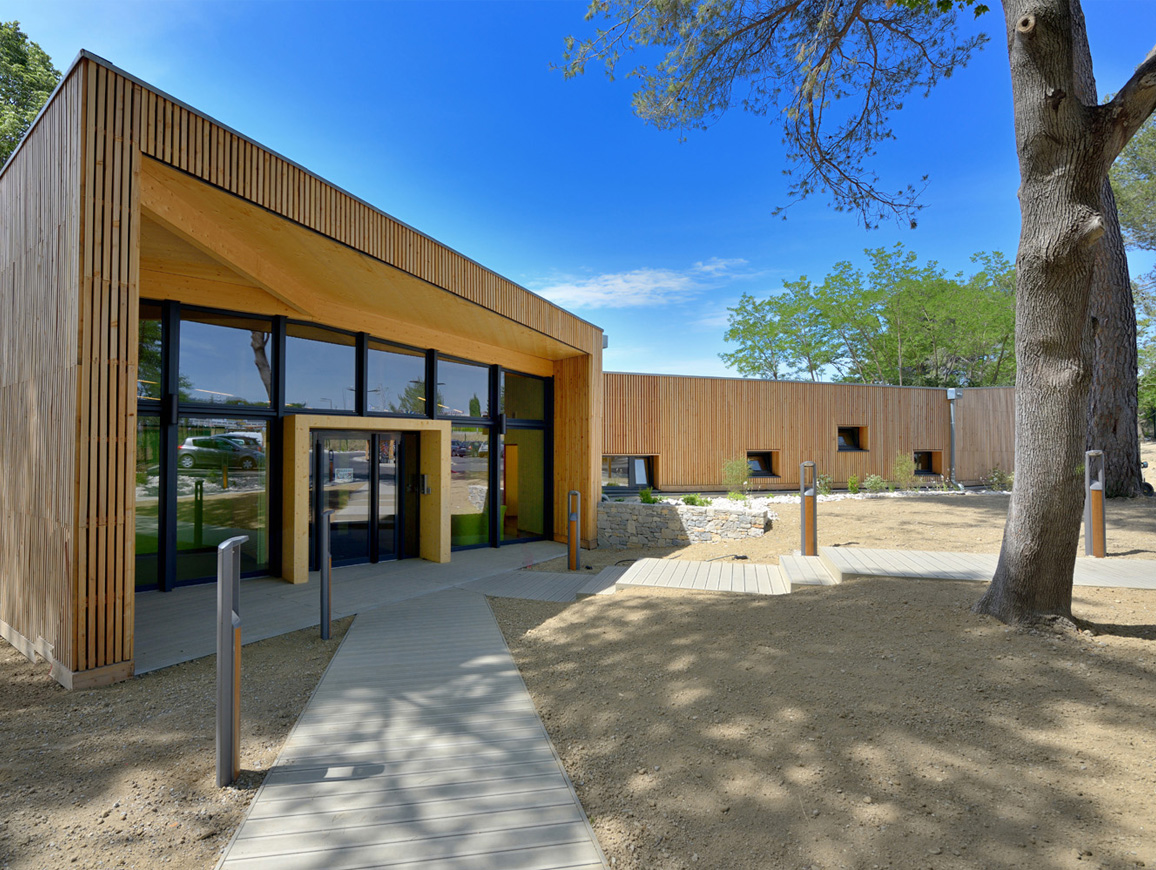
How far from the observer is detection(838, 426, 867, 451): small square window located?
57.4 ft

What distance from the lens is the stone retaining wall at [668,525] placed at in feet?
31.4

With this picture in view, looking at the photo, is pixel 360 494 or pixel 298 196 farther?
pixel 360 494

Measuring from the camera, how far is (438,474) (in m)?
7.79

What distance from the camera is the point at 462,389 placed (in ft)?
28.2

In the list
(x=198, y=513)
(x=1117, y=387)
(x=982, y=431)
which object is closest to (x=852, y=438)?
(x=982, y=431)

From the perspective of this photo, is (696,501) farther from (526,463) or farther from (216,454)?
(216,454)

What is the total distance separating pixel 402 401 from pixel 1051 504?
23.5ft

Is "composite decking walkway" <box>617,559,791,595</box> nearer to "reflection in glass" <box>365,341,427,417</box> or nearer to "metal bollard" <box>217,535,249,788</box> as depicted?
"metal bollard" <box>217,535,249,788</box>

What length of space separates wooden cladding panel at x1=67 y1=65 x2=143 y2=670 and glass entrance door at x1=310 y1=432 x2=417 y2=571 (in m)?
3.26

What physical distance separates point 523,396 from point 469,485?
6.42 ft

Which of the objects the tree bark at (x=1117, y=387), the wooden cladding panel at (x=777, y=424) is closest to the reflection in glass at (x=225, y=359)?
the wooden cladding panel at (x=777, y=424)

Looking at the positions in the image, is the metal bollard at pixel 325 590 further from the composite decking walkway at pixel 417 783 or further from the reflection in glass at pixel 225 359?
the reflection in glass at pixel 225 359

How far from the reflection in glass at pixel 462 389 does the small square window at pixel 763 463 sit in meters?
10.2

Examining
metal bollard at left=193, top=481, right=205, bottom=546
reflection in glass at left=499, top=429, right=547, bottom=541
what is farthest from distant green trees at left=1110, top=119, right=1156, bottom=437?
metal bollard at left=193, top=481, right=205, bottom=546
